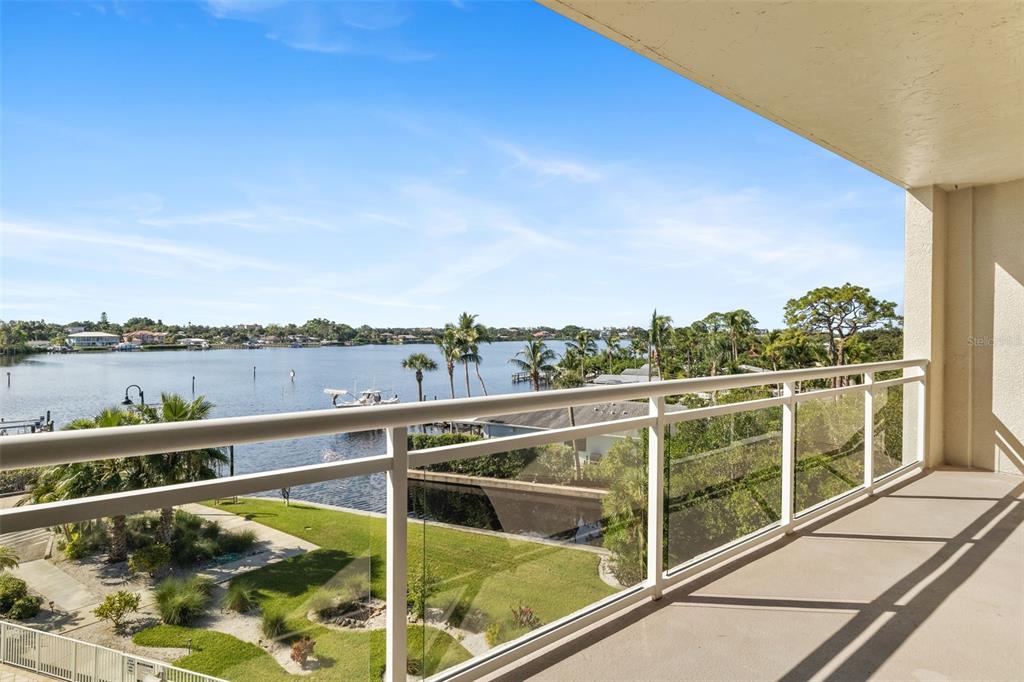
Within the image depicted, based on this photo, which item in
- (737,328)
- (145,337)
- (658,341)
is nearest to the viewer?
(145,337)

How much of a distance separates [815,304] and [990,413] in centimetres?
2839

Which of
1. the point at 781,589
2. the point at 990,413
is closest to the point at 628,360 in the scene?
the point at 990,413

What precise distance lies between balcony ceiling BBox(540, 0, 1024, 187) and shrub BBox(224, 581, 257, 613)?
93.6 inches

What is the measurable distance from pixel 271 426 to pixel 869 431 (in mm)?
4832

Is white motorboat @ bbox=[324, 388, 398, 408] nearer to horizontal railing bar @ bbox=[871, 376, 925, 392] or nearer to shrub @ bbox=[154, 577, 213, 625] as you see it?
shrub @ bbox=[154, 577, 213, 625]

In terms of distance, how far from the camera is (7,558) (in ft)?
3.75

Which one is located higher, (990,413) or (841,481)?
(990,413)

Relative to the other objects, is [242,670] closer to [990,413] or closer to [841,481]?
[841,481]

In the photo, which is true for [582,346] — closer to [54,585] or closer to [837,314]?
[837,314]

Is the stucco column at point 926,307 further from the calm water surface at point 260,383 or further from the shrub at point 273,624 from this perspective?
the shrub at point 273,624

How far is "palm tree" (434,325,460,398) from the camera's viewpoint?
51.8 metres

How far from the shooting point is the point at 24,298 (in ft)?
184

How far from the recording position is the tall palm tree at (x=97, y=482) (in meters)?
1.25

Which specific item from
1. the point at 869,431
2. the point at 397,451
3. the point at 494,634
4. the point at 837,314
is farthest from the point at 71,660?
the point at 837,314
